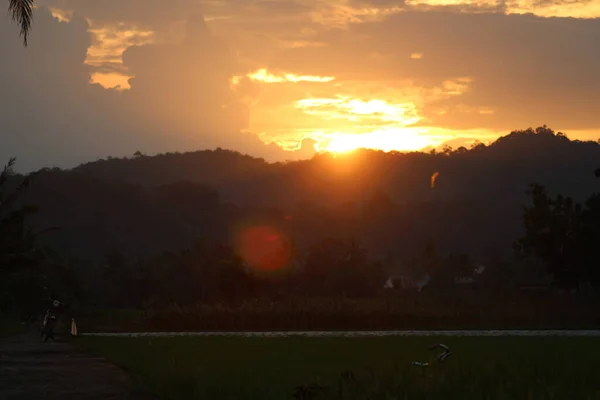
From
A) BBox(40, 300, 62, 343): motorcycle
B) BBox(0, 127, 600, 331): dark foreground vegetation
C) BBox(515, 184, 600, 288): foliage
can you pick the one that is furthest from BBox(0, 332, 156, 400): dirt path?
BBox(515, 184, 600, 288): foliage

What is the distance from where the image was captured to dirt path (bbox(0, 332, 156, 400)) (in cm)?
1589

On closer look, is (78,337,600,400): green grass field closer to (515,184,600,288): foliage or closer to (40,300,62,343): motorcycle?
(40,300,62,343): motorcycle

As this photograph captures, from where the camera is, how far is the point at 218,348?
96.7ft

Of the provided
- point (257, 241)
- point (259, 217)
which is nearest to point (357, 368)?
point (257, 241)

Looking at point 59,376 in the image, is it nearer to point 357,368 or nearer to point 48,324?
point 357,368

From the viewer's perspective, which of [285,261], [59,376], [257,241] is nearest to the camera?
[59,376]

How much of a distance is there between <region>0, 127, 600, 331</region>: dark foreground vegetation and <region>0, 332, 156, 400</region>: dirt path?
16.6 metres

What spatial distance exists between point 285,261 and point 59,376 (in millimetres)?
87865

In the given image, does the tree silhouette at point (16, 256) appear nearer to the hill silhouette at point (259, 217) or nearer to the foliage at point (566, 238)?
the foliage at point (566, 238)

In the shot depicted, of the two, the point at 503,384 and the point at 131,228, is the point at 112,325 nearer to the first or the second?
the point at 503,384

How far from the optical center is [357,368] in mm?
20422

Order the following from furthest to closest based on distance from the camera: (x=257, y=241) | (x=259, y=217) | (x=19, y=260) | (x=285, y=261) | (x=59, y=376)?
(x=259, y=217) < (x=257, y=241) < (x=285, y=261) < (x=19, y=260) < (x=59, y=376)

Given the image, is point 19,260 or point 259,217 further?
point 259,217

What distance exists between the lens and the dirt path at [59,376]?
15.9 metres
